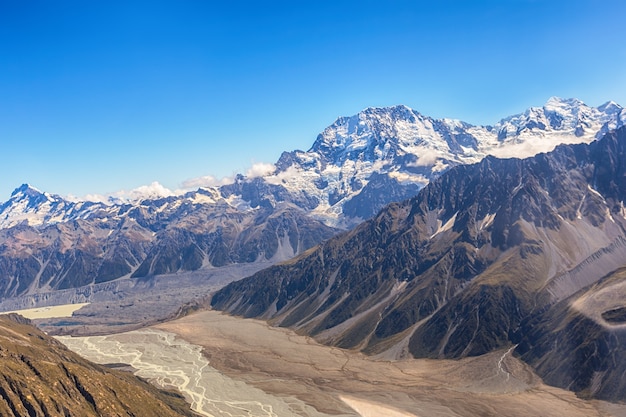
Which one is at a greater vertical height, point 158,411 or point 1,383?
point 1,383

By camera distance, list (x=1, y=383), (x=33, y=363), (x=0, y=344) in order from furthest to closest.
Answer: (x=0, y=344)
(x=33, y=363)
(x=1, y=383)

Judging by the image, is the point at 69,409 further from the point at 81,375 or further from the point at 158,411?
the point at 158,411

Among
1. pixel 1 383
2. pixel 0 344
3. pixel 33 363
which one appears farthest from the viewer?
pixel 0 344

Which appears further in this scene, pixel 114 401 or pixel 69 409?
pixel 114 401

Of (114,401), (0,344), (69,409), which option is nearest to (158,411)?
(114,401)

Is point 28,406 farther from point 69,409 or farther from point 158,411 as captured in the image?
point 158,411

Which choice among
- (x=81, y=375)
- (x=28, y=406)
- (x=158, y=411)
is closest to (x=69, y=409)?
(x=28, y=406)

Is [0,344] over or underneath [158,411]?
over

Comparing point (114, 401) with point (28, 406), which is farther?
point (114, 401)
